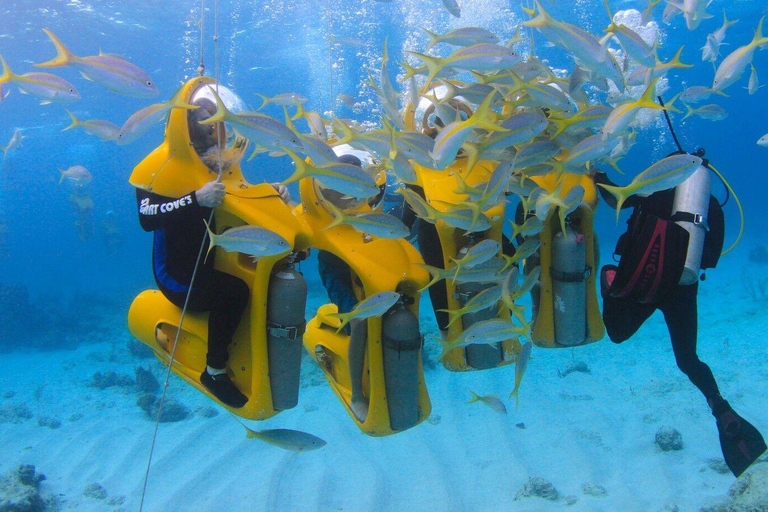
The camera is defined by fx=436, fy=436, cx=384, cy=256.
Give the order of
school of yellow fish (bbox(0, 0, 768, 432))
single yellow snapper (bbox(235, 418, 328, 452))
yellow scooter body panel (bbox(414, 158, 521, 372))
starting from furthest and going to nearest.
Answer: single yellow snapper (bbox(235, 418, 328, 452))
yellow scooter body panel (bbox(414, 158, 521, 372))
school of yellow fish (bbox(0, 0, 768, 432))

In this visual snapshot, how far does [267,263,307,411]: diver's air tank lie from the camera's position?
3.19 meters

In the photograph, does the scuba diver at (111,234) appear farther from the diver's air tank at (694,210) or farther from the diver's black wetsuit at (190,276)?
the diver's air tank at (694,210)

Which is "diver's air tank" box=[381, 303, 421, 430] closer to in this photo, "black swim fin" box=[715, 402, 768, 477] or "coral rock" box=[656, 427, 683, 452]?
"black swim fin" box=[715, 402, 768, 477]

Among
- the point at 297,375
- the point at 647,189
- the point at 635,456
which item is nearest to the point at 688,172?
the point at 647,189

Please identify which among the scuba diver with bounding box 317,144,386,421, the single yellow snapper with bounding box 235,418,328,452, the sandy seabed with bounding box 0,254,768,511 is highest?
the scuba diver with bounding box 317,144,386,421

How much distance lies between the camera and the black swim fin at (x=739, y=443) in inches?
133

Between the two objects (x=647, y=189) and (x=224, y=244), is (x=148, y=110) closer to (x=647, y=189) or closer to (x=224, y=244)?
(x=224, y=244)

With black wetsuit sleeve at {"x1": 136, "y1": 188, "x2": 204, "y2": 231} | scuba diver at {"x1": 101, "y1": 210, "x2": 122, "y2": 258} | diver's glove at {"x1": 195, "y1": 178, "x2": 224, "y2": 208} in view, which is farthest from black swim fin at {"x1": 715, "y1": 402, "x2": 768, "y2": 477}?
scuba diver at {"x1": 101, "y1": 210, "x2": 122, "y2": 258}

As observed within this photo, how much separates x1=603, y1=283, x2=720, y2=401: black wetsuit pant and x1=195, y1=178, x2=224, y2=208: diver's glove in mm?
3203

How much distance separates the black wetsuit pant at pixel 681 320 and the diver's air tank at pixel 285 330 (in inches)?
102

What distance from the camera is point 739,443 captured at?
11.3 ft

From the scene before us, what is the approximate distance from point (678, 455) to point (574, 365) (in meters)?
3.80

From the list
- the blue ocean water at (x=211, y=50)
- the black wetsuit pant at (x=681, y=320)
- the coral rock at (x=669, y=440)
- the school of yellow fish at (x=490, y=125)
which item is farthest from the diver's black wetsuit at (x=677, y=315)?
the blue ocean water at (x=211, y=50)

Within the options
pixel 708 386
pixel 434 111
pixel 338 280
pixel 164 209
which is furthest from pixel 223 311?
pixel 708 386
